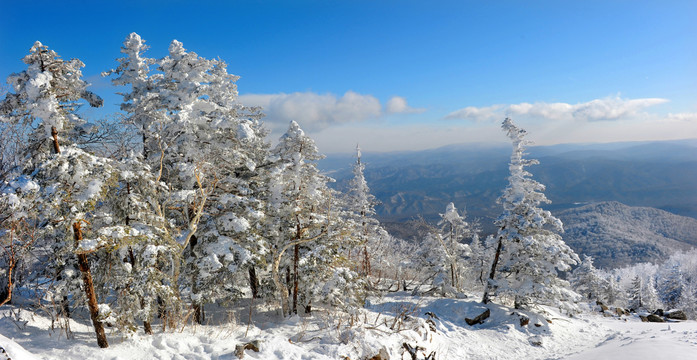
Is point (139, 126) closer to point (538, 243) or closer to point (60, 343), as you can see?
point (60, 343)

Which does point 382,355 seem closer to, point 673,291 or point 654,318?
point 654,318

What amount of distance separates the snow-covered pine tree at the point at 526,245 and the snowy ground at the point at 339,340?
6.21ft

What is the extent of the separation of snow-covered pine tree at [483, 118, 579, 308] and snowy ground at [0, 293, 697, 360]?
1894 millimetres

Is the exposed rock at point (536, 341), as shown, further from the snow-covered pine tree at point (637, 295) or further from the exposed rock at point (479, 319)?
the snow-covered pine tree at point (637, 295)

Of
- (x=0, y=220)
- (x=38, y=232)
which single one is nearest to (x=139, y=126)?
(x=0, y=220)

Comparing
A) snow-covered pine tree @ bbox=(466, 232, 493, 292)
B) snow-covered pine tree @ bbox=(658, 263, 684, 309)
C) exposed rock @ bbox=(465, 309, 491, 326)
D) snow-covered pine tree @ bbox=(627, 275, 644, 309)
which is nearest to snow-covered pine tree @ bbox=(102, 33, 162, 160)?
exposed rock @ bbox=(465, 309, 491, 326)

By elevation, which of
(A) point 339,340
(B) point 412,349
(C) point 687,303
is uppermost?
(A) point 339,340

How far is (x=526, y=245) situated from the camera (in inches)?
779

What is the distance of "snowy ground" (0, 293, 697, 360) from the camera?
8.41m

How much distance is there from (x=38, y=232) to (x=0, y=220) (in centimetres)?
600

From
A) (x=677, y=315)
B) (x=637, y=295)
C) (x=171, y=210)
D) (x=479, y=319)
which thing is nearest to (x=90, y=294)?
(x=171, y=210)

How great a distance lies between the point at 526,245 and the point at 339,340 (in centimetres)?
1446

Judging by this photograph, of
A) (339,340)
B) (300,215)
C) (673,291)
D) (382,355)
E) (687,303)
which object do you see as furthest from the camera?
(673,291)

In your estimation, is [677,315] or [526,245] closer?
[526,245]
